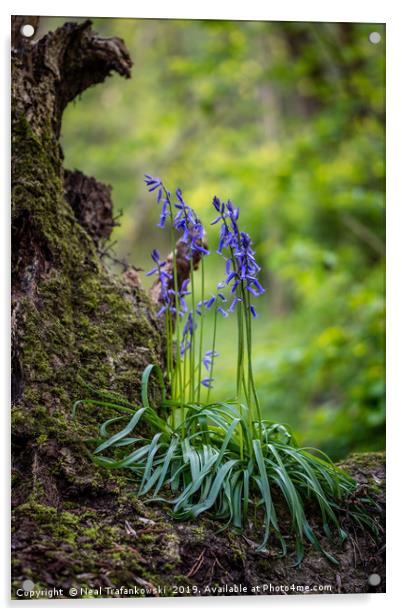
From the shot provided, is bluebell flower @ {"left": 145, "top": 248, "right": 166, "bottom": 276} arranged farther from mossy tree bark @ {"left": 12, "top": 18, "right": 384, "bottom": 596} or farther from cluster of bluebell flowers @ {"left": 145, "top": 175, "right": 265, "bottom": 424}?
mossy tree bark @ {"left": 12, "top": 18, "right": 384, "bottom": 596}

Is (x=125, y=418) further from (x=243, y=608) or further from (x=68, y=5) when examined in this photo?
(x=68, y=5)

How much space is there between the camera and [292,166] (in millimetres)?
5016

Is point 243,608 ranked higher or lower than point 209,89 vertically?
lower

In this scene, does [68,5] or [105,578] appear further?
[68,5]

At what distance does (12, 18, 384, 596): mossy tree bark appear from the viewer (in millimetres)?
1826

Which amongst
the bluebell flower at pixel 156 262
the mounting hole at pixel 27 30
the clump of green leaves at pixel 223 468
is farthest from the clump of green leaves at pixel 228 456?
the mounting hole at pixel 27 30

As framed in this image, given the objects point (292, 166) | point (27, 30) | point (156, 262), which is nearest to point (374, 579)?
point (156, 262)

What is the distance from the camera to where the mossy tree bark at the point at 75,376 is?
1.83 m

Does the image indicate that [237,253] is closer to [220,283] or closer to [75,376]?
[220,283]

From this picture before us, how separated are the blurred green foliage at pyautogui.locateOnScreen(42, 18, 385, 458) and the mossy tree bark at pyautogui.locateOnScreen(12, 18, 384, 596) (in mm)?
1467

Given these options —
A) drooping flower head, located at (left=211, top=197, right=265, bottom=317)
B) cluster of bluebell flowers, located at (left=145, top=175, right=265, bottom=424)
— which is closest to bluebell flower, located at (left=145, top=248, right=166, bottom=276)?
cluster of bluebell flowers, located at (left=145, top=175, right=265, bottom=424)
